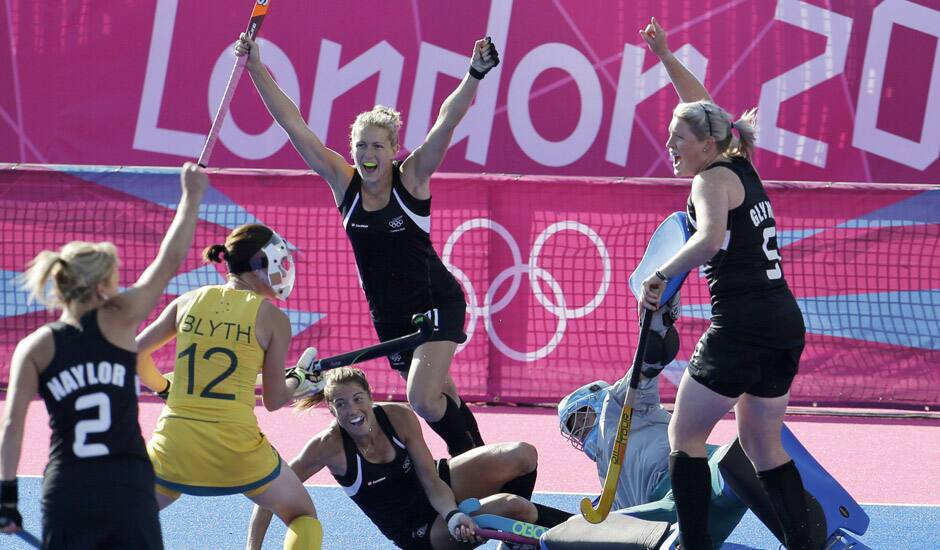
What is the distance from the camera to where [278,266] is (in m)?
4.93

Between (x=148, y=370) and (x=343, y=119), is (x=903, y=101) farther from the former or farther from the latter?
(x=148, y=370)

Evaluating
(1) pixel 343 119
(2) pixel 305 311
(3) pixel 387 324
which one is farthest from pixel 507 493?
(1) pixel 343 119

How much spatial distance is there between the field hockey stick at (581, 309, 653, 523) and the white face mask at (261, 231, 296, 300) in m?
1.39

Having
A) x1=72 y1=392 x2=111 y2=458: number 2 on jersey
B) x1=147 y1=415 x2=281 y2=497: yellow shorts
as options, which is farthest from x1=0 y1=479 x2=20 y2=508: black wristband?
x1=147 y1=415 x2=281 y2=497: yellow shorts

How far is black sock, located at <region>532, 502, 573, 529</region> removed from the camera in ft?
18.9

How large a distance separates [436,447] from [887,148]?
5384 millimetres

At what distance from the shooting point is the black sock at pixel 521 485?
589 cm

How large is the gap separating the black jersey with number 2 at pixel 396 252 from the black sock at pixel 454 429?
52 cm

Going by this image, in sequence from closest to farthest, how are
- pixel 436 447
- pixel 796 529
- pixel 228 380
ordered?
1. pixel 228 380
2. pixel 796 529
3. pixel 436 447

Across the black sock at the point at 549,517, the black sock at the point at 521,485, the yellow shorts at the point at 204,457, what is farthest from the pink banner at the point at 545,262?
the yellow shorts at the point at 204,457

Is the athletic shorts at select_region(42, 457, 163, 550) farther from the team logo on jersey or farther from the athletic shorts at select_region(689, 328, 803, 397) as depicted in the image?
the athletic shorts at select_region(689, 328, 803, 397)

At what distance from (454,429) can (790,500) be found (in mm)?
1847

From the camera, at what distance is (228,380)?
15.4ft

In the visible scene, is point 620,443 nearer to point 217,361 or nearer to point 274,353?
point 274,353
